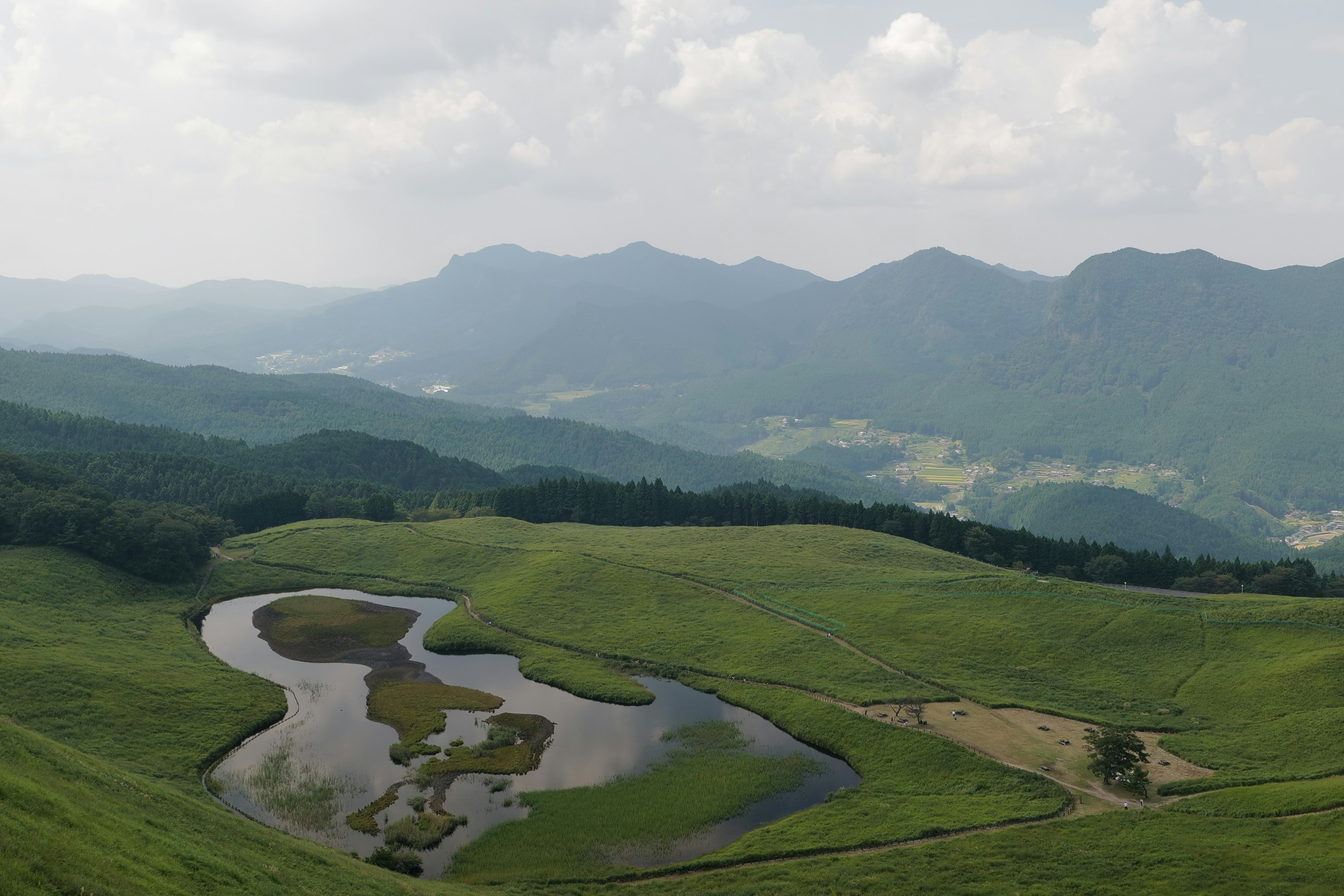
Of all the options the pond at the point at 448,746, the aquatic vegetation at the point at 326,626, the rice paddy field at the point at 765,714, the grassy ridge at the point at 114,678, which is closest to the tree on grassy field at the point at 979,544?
the rice paddy field at the point at 765,714

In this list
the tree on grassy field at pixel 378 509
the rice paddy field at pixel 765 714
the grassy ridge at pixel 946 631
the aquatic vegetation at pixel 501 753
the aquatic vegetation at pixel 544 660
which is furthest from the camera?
the tree on grassy field at pixel 378 509

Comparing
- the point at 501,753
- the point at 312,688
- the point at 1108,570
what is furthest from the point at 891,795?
the point at 1108,570

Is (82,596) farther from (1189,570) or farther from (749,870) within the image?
(1189,570)

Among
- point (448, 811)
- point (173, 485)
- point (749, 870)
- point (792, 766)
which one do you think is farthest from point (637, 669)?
point (173, 485)

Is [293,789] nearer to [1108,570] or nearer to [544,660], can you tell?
[544,660]

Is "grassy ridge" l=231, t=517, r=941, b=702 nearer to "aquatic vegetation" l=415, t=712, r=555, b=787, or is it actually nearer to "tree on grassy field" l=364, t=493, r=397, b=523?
"aquatic vegetation" l=415, t=712, r=555, b=787

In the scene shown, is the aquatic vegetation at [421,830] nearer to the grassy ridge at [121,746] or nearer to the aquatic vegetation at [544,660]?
the grassy ridge at [121,746]
